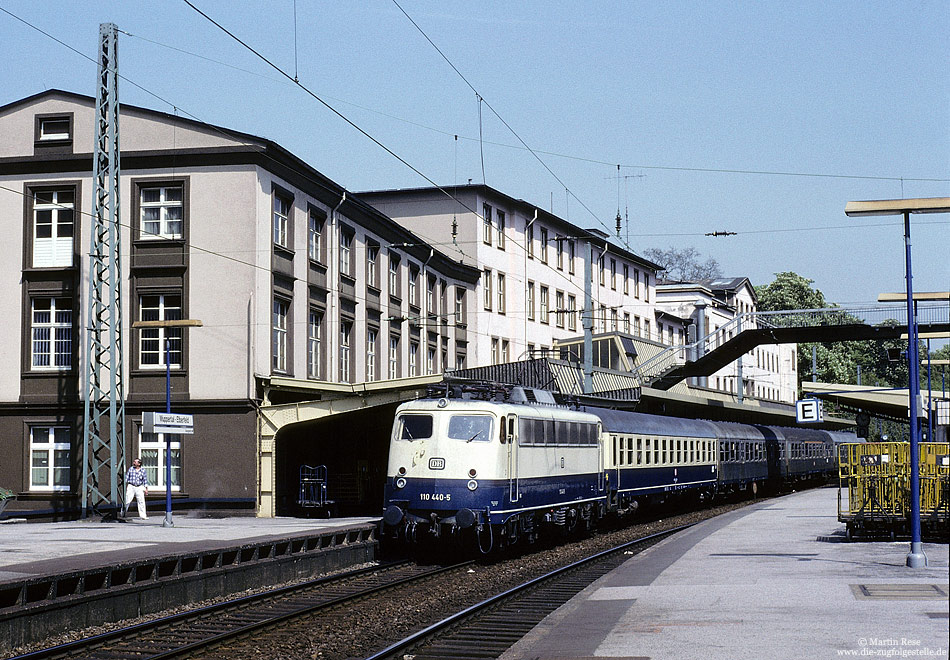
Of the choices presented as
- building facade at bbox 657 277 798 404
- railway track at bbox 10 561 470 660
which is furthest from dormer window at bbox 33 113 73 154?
building facade at bbox 657 277 798 404

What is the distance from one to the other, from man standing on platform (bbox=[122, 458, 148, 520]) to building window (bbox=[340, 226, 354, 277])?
11.2m

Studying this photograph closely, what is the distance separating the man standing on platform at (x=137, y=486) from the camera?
30.4 metres

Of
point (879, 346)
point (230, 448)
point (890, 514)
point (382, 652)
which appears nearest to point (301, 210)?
point (230, 448)

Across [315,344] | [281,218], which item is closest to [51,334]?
[281,218]

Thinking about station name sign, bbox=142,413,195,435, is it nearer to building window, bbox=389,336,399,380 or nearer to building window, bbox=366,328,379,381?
building window, bbox=366,328,379,381

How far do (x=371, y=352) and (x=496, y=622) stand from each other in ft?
93.1

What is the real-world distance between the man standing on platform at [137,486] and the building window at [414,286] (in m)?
18.6

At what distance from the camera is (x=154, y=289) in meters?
34.0

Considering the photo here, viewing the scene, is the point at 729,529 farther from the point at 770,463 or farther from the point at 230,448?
the point at 770,463

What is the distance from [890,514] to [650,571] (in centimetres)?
637

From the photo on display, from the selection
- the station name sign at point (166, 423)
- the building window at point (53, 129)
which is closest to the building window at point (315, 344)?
the building window at point (53, 129)

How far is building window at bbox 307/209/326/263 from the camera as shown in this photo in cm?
3762

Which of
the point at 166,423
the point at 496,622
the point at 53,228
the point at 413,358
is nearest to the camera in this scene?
the point at 496,622

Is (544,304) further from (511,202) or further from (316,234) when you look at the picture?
(316,234)
